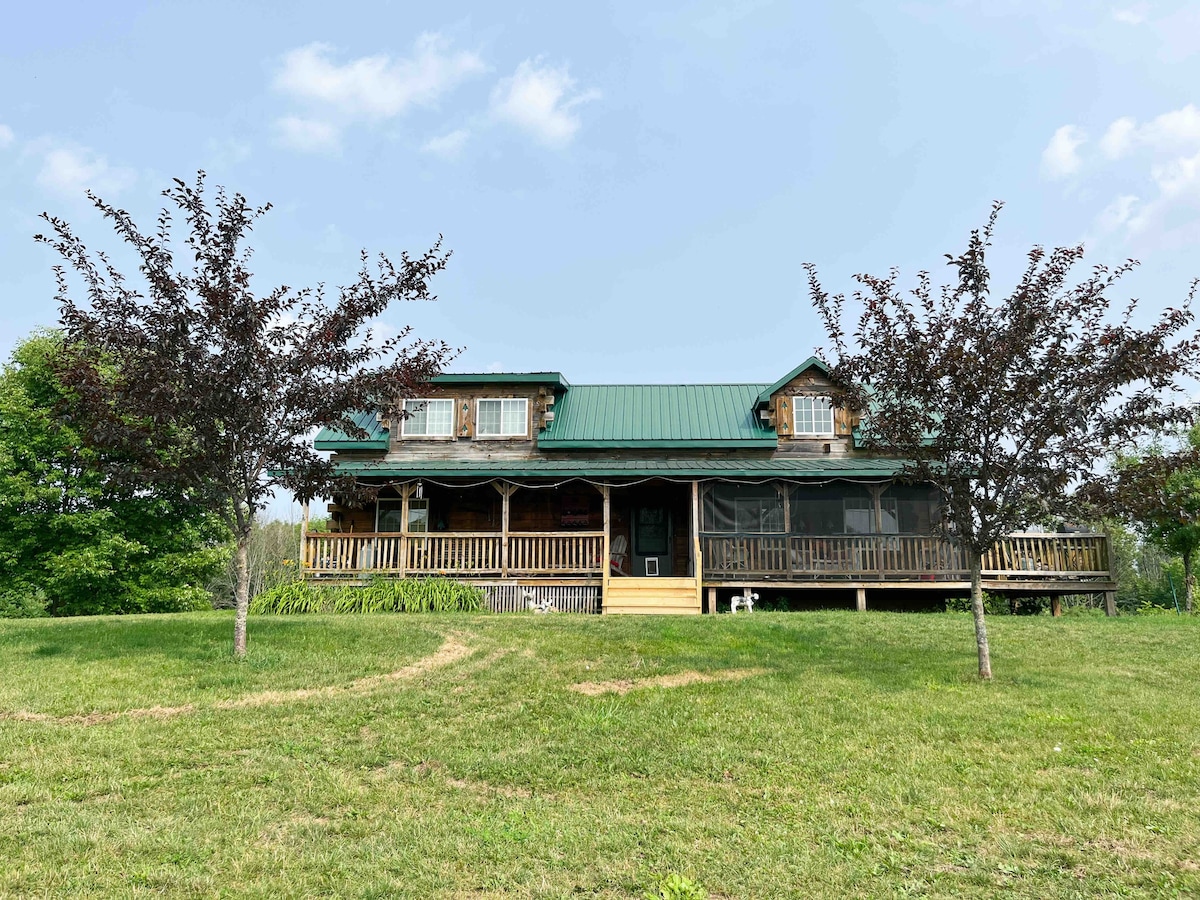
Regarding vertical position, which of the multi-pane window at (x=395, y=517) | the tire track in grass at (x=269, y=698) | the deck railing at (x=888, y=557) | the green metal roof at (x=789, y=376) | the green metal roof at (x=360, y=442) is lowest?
the tire track in grass at (x=269, y=698)

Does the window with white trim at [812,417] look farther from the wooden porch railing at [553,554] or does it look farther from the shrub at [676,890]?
the shrub at [676,890]

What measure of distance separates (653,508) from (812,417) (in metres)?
4.91

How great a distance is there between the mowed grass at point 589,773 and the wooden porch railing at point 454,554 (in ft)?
22.6

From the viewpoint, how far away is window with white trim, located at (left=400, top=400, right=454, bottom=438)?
2180 cm

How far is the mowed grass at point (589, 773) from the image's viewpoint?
4766 mm

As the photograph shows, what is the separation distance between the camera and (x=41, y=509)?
2427cm

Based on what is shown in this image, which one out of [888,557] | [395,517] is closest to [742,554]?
[888,557]

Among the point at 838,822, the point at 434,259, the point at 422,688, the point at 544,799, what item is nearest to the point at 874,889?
the point at 838,822

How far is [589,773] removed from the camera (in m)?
6.62

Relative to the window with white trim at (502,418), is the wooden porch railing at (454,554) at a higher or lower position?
lower

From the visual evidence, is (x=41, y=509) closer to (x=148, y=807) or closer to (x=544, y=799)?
(x=148, y=807)

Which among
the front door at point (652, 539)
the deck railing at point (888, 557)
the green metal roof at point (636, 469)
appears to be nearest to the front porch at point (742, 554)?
the deck railing at point (888, 557)

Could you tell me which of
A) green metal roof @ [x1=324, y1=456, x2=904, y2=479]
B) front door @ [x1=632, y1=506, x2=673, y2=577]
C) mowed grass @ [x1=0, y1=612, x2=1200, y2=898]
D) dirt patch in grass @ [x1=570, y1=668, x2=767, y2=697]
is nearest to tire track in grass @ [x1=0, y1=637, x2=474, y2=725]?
mowed grass @ [x1=0, y1=612, x2=1200, y2=898]

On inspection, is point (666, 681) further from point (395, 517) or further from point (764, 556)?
point (395, 517)
